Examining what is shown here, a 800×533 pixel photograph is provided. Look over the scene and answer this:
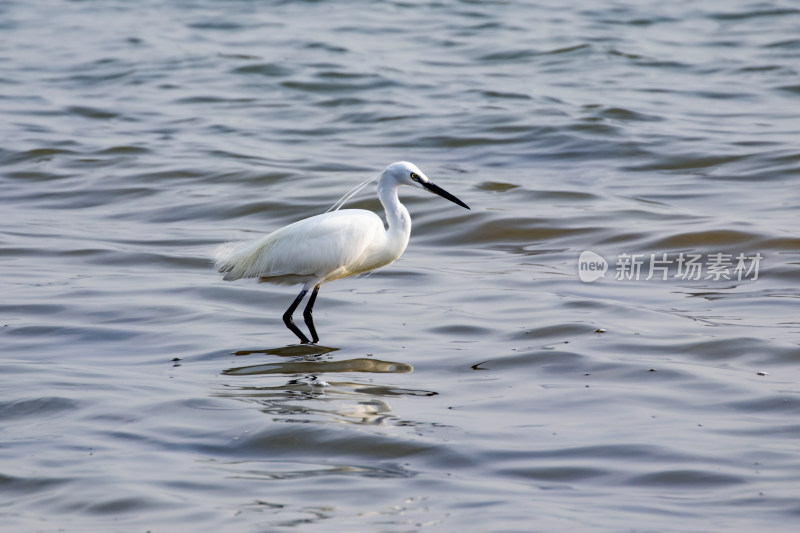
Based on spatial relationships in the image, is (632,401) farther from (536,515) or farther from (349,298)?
(349,298)

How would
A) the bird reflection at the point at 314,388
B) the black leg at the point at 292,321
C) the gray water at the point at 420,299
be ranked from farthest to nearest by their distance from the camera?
the black leg at the point at 292,321 → the bird reflection at the point at 314,388 → the gray water at the point at 420,299

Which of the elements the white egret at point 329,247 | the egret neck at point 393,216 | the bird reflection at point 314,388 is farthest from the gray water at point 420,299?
the egret neck at point 393,216

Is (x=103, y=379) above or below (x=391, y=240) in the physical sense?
below

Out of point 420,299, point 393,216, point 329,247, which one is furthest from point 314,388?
point 420,299

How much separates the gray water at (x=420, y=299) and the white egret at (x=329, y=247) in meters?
0.34

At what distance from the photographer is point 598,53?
16578mm

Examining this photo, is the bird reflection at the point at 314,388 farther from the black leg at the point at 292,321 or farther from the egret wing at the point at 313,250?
the egret wing at the point at 313,250

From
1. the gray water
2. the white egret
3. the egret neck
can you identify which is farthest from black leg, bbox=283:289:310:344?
the egret neck

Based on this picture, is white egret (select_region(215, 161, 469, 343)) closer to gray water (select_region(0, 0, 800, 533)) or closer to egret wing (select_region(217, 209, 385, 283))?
egret wing (select_region(217, 209, 385, 283))

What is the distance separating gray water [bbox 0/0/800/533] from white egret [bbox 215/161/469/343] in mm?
343

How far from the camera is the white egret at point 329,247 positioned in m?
6.71

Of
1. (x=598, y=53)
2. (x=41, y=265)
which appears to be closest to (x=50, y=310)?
(x=41, y=265)

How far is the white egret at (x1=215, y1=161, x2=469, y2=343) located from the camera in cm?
671

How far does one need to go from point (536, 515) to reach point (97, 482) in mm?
1678
